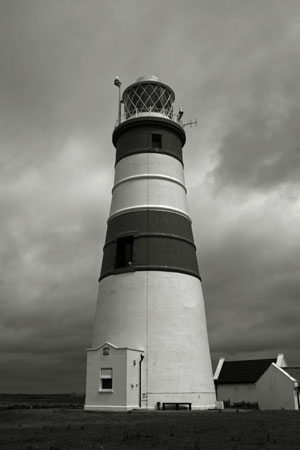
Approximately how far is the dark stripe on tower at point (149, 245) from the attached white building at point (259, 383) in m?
13.6

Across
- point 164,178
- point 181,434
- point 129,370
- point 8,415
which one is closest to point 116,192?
point 164,178

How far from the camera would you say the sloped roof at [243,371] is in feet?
138

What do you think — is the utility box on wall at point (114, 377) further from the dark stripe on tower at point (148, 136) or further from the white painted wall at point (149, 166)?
the dark stripe on tower at point (148, 136)

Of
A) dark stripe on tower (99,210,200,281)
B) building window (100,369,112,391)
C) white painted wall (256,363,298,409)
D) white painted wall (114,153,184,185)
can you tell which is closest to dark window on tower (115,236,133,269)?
dark stripe on tower (99,210,200,281)

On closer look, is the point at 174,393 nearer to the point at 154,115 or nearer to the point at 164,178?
the point at 164,178

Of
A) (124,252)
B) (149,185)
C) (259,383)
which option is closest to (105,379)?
(124,252)

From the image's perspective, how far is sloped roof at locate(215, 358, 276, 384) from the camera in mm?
41934

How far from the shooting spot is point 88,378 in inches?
1011

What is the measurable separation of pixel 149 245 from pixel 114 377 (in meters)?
7.60

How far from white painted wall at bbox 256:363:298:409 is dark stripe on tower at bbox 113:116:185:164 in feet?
60.9

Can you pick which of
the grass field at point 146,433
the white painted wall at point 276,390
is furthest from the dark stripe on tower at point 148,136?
the white painted wall at point 276,390

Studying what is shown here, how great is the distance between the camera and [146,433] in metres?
14.6

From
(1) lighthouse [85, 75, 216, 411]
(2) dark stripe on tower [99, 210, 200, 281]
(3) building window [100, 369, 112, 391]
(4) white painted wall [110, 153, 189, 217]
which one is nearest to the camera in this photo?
(1) lighthouse [85, 75, 216, 411]

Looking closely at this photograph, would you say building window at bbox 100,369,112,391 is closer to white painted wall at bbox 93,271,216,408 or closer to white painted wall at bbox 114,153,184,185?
white painted wall at bbox 93,271,216,408
